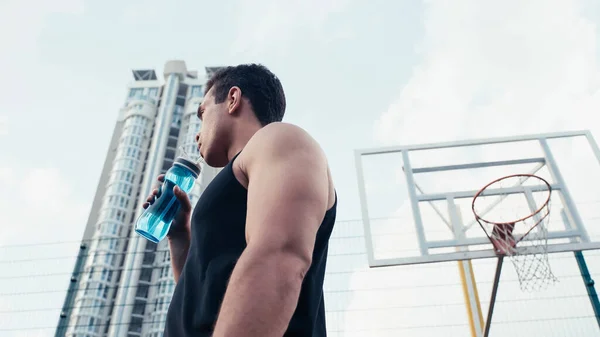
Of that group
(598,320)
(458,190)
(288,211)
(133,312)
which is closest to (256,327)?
(288,211)

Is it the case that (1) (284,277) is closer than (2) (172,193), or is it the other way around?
(1) (284,277)

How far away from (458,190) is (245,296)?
415 cm

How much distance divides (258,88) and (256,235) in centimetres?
54

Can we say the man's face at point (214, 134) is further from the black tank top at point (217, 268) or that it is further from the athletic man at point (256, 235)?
the black tank top at point (217, 268)

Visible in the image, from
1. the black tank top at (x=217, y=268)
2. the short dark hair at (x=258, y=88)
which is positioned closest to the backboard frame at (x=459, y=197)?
the short dark hair at (x=258, y=88)

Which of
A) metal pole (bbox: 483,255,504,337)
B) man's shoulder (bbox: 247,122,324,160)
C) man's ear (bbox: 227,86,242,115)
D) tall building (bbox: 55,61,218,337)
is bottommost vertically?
man's shoulder (bbox: 247,122,324,160)

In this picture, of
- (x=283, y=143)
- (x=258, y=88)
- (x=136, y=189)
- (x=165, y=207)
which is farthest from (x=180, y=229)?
(x=136, y=189)

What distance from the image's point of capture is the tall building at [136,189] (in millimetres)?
25844

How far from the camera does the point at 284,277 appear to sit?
2.05 feet

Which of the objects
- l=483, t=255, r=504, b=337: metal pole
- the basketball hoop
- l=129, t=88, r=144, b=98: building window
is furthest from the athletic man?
l=129, t=88, r=144, b=98: building window

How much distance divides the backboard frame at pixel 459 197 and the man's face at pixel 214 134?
3252 mm

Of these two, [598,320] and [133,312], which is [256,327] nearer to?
[598,320]

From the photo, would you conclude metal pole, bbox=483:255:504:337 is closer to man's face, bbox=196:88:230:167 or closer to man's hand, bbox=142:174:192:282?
man's hand, bbox=142:174:192:282

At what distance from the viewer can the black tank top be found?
773 millimetres
